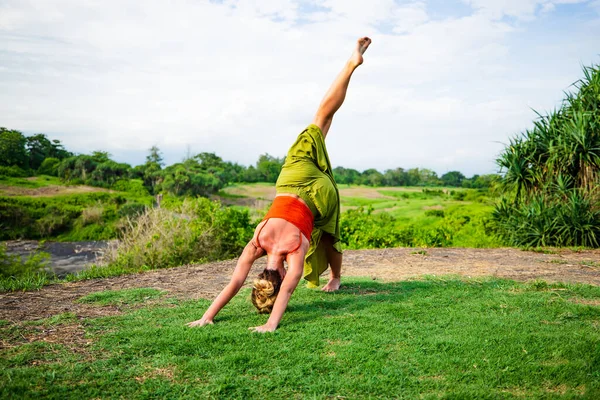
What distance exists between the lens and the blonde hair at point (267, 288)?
194 inches

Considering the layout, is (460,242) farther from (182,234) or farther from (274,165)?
(274,165)

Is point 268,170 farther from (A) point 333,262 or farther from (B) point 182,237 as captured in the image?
(A) point 333,262

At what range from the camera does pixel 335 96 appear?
5859 millimetres

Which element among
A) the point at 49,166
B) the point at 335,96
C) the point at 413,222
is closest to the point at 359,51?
the point at 335,96

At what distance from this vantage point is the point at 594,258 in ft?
31.6

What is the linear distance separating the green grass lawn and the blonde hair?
22cm

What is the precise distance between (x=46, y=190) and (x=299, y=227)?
31462 millimetres

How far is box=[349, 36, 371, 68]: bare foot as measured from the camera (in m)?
5.96

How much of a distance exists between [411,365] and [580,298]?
3.47 metres

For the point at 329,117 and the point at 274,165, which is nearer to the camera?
the point at 329,117

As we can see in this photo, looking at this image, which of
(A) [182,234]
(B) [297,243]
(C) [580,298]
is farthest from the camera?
(A) [182,234]

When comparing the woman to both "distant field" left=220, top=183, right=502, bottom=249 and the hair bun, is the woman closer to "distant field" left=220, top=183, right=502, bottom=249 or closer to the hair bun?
the hair bun

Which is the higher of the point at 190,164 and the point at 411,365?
the point at 190,164

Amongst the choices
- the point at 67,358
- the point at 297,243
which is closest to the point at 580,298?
the point at 297,243
